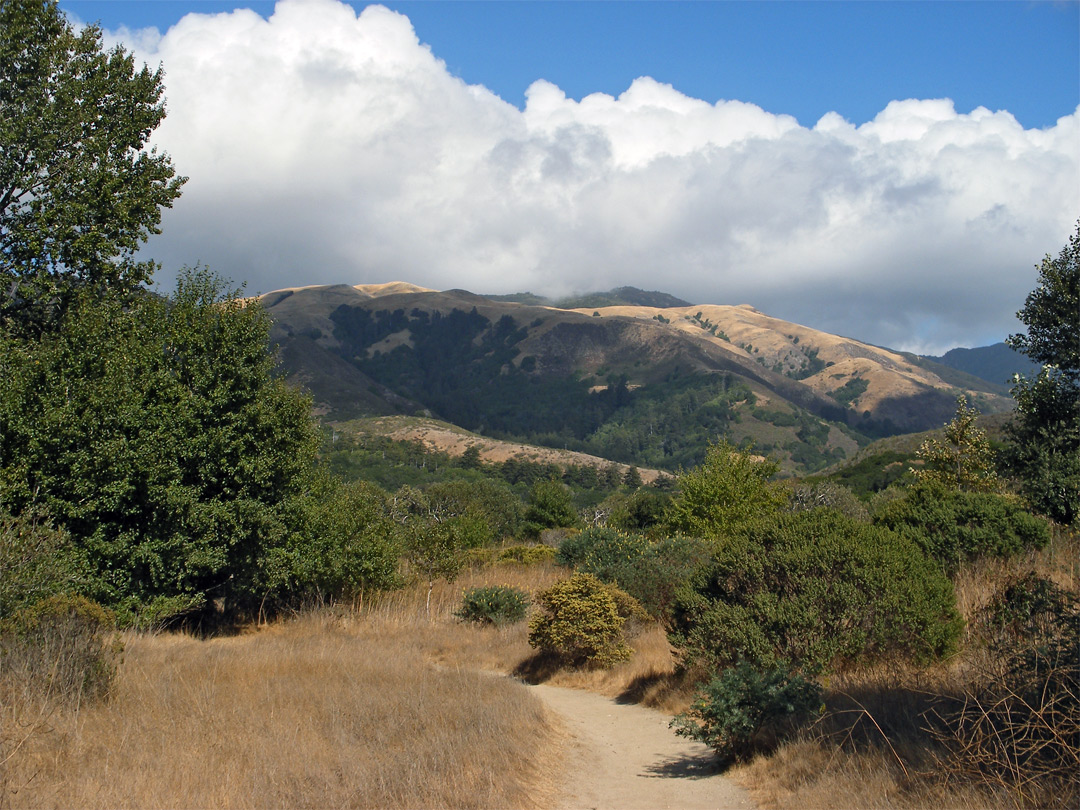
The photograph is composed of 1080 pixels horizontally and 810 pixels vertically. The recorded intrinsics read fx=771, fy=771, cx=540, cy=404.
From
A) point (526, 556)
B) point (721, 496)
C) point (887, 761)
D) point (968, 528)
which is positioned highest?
point (968, 528)

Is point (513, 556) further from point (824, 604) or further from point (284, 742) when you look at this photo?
point (284, 742)

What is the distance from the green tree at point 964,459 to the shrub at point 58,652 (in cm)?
2491

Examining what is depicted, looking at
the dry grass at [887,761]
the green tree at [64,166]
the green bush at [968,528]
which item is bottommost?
the dry grass at [887,761]

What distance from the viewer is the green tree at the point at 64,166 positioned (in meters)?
17.7

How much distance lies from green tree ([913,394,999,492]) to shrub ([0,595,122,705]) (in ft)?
81.7

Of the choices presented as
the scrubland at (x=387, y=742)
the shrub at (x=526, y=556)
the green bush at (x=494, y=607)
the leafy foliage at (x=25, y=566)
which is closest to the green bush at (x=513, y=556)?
the shrub at (x=526, y=556)

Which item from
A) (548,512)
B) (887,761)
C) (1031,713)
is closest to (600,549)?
(887,761)

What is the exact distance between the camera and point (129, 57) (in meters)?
19.7

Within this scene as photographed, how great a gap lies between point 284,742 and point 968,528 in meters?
11.5

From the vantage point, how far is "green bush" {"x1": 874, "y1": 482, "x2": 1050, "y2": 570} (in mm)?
12984

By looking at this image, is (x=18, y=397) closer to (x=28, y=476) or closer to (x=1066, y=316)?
(x=28, y=476)

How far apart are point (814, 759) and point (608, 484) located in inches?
4300

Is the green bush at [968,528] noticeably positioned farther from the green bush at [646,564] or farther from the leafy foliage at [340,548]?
the leafy foliage at [340,548]

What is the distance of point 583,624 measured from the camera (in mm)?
13648
